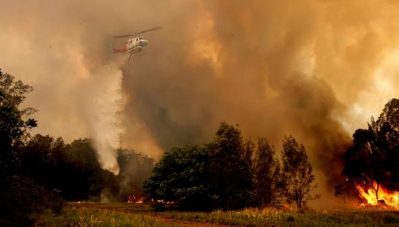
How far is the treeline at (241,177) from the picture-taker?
55.7 m

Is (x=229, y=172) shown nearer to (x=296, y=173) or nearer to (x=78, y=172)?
(x=296, y=173)

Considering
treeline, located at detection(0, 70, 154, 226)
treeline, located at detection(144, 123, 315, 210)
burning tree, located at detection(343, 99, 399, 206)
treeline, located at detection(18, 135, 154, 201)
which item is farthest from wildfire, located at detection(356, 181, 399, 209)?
treeline, located at detection(18, 135, 154, 201)

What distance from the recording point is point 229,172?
5528cm

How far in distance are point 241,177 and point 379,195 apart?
32.8 metres

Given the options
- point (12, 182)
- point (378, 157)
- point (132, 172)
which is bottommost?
point (12, 182)

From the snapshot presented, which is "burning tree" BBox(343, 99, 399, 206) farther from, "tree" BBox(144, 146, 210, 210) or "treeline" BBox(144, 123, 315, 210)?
"tree" BBox(144, 146, 210, 210)

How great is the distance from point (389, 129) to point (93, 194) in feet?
254

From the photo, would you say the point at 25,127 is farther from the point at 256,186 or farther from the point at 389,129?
the point at 389,129

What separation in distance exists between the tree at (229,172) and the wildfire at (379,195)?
29355mm

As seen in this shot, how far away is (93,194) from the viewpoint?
4360 inches

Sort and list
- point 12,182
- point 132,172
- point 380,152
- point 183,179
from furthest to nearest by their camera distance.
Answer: point 132,172
point 380,152
point 183,179
point 12,182

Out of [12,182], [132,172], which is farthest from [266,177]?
[132,172]

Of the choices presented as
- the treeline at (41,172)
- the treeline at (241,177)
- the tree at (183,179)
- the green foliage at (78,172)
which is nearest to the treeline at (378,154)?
the treeline at (241,177)

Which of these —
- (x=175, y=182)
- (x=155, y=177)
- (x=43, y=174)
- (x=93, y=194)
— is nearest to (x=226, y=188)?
(x=175, y=182)
